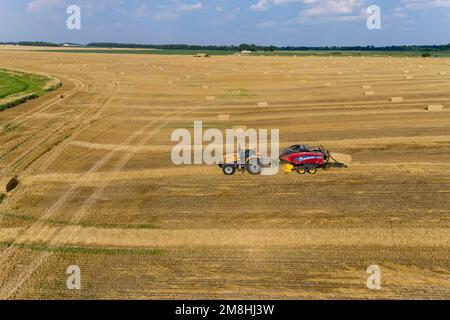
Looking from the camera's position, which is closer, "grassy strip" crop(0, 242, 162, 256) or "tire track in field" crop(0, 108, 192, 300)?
"tire track in field" crop(0, 108, 192, 300)

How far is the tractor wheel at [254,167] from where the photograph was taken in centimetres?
1677

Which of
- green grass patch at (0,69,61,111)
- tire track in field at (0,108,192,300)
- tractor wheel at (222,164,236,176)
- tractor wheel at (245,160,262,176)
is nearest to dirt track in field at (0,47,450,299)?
tire track in field at (0,108,192,300)

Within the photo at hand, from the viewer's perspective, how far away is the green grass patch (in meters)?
37.3

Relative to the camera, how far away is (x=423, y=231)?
12078 millimetres

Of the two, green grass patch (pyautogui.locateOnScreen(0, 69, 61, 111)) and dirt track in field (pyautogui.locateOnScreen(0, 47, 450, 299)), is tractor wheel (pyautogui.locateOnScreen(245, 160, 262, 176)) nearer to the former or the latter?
dirt track in field (pyautogui.locateOnScreen(0, 47, 450, 299))

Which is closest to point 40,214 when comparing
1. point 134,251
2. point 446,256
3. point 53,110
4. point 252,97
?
point 134,251

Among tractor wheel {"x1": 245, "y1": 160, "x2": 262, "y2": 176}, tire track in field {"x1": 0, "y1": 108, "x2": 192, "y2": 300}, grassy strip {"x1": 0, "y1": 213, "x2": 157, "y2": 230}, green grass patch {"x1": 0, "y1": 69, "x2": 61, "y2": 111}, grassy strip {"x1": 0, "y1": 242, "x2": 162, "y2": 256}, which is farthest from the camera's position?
green grass patch {"x1": 0, "y1": 69, "x2": 61, "y2": 111}

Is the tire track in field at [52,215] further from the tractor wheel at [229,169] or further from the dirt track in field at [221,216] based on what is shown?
the tractor wheel at [229,169]

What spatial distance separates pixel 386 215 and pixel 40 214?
38.4 feet

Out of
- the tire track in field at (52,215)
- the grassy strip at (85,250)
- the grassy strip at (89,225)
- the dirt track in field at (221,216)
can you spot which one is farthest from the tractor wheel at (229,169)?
the grassy strip at (85,250)

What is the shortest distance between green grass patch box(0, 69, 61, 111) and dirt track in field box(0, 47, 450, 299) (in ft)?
39.0

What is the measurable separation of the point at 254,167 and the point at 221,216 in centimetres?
391

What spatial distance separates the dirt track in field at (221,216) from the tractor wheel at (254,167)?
1.72ft
